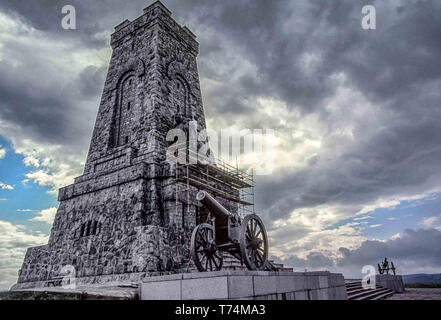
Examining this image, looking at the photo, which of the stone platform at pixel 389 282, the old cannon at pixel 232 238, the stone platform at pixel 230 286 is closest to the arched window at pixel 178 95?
the old cannon at pixel 232 238

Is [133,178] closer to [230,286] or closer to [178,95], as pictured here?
[178,95]

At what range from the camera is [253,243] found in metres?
8.30

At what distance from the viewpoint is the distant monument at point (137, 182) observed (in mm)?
12430

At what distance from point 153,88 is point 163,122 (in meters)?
2.21

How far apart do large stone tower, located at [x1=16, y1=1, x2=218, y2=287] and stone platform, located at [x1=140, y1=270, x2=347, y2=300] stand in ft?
17.7

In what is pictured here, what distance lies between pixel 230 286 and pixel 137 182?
980cm

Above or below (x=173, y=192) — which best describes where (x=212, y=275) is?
below

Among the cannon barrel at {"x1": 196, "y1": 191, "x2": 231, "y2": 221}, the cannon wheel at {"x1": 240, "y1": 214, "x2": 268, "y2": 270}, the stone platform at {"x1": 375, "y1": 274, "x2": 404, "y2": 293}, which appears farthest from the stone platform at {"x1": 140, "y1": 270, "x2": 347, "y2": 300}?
the stone platform at {"x1": 375, "y1": 274, "x2": 404, "y2": 293}

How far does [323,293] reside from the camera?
8188 millimetres

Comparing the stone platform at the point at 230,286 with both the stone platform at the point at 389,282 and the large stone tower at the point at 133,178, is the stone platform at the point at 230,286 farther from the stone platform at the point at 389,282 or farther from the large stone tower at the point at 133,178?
the stone platform at the point at 389,282

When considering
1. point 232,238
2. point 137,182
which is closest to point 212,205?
point 232,238

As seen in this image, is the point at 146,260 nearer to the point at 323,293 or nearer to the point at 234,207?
the point at 323,293

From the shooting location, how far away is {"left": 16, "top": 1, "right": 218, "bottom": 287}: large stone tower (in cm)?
1240
